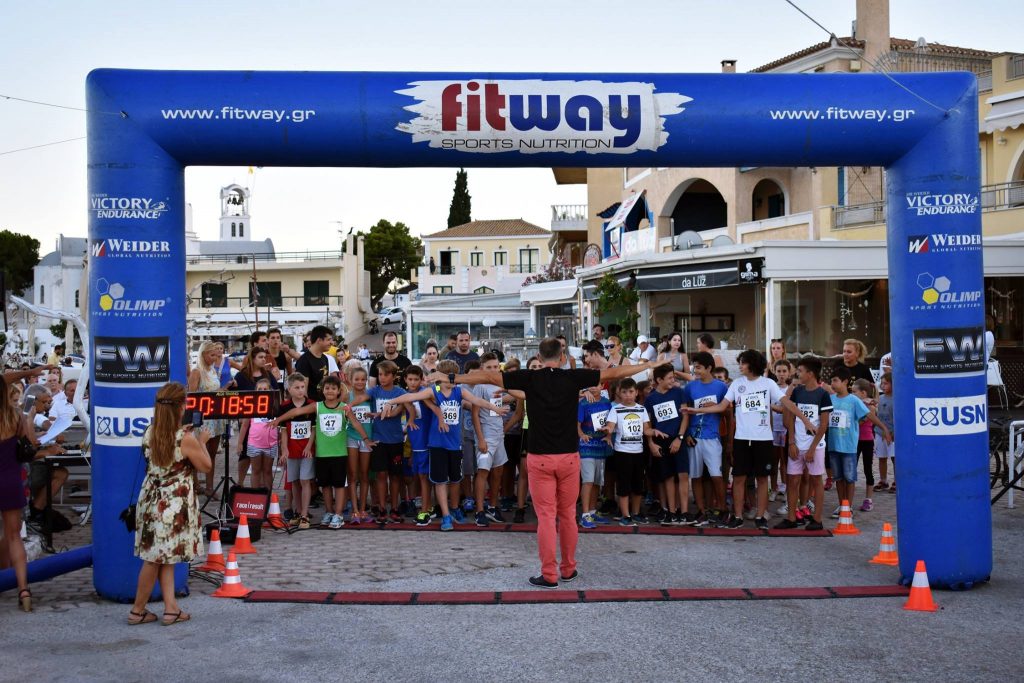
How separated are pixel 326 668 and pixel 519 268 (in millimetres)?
60854

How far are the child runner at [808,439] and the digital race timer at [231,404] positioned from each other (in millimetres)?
5119

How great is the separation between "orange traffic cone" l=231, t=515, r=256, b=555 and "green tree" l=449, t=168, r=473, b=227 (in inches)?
2793

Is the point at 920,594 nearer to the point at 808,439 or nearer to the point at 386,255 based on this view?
the point at 808,439

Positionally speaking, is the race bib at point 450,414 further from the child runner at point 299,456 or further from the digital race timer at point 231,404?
the digital race timer at point 231,404

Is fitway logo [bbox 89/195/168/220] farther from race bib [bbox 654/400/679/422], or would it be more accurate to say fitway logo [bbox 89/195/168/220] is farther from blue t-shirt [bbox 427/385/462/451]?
race bib [bbox 654/400/679/422]

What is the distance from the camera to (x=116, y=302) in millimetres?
7070

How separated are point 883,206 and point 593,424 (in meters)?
17.1

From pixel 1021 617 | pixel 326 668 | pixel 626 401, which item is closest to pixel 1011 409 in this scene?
pixel 626 401

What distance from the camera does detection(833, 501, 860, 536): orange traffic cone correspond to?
9.47 m

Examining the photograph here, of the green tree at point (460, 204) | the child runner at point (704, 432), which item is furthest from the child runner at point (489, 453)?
the green tree at point (460, 204)

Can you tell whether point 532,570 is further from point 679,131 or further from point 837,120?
point 837,120

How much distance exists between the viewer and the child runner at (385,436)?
397 inches

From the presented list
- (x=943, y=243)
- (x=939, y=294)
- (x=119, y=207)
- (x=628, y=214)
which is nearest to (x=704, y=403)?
(x=939, y=294)

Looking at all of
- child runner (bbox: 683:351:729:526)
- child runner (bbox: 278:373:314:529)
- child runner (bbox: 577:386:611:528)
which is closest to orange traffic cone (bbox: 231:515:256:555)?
child runner (bbox: 278:373:314:529)
